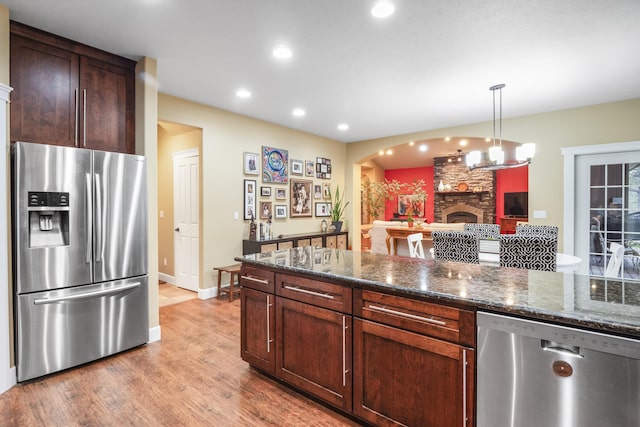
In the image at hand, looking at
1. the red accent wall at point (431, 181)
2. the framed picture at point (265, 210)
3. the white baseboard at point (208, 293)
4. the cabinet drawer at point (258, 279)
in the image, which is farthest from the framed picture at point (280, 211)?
the red accent wall at point (431, 181)

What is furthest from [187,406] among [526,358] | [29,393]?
[526,358]

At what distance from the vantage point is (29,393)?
7.60 ft

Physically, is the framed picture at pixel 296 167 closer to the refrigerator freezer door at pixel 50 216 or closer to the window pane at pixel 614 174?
the refrigerator freezer door at pixel 50 216

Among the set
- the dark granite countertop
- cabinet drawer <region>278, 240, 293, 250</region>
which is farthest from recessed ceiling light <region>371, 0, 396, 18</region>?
cabinet drawer <region>278, 240, 293, 250</region>

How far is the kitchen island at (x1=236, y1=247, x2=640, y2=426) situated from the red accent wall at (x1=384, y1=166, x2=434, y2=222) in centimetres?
1030

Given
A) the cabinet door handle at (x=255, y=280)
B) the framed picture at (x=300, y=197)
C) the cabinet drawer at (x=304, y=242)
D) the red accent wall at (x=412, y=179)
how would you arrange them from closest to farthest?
1. the cabinet door handle at (x=255, y=280)
2. the cabinet drawer at (x=304, y=242)
3. the framed picture at (x=300, y=197)
4. the red accent wall at (x=412, y=179)

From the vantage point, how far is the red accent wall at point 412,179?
12.1 metres

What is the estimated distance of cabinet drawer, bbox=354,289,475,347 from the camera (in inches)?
59.2

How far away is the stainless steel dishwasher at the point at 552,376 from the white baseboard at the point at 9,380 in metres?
3.13

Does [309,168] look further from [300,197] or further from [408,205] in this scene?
[408,205]

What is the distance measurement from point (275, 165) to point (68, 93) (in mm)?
3230

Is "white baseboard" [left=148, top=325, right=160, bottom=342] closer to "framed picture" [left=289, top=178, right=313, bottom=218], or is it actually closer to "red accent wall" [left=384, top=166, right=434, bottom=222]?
"framed picture" [left=289, top=178, right=313, bottom=218]

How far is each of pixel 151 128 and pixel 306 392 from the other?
9.11ft

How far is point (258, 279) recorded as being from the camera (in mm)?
2461
